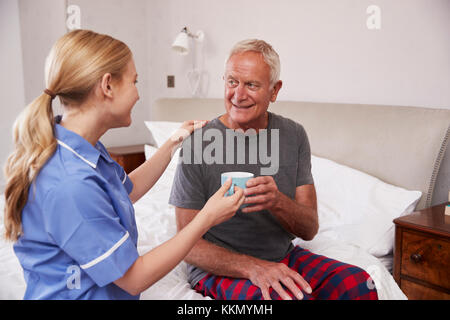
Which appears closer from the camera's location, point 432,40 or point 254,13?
point 432,40

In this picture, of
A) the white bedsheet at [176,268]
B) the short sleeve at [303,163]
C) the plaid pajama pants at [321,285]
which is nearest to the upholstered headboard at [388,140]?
the white bedsheet at [176,268]

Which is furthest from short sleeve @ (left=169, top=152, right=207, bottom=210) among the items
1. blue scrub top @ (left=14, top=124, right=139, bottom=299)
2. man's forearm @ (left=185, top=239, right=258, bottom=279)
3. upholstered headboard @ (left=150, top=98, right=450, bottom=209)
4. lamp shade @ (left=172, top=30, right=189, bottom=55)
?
lamp shade @ (left=172, top=30, right=189, bottom=55)

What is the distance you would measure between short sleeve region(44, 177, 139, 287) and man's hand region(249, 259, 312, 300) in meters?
0.43

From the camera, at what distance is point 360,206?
174cm

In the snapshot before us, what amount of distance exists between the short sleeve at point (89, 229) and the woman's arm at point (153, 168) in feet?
1.43

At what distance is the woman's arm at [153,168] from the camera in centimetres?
132

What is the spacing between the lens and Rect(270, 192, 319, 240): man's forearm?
122 cm

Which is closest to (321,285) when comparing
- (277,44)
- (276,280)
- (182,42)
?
(276,280)

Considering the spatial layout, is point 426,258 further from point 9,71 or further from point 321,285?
point 9,71

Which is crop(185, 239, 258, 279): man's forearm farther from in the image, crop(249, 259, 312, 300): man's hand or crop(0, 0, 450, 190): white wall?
crop(0, 0, 450, 190): white wall

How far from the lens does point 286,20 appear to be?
2.40 m
